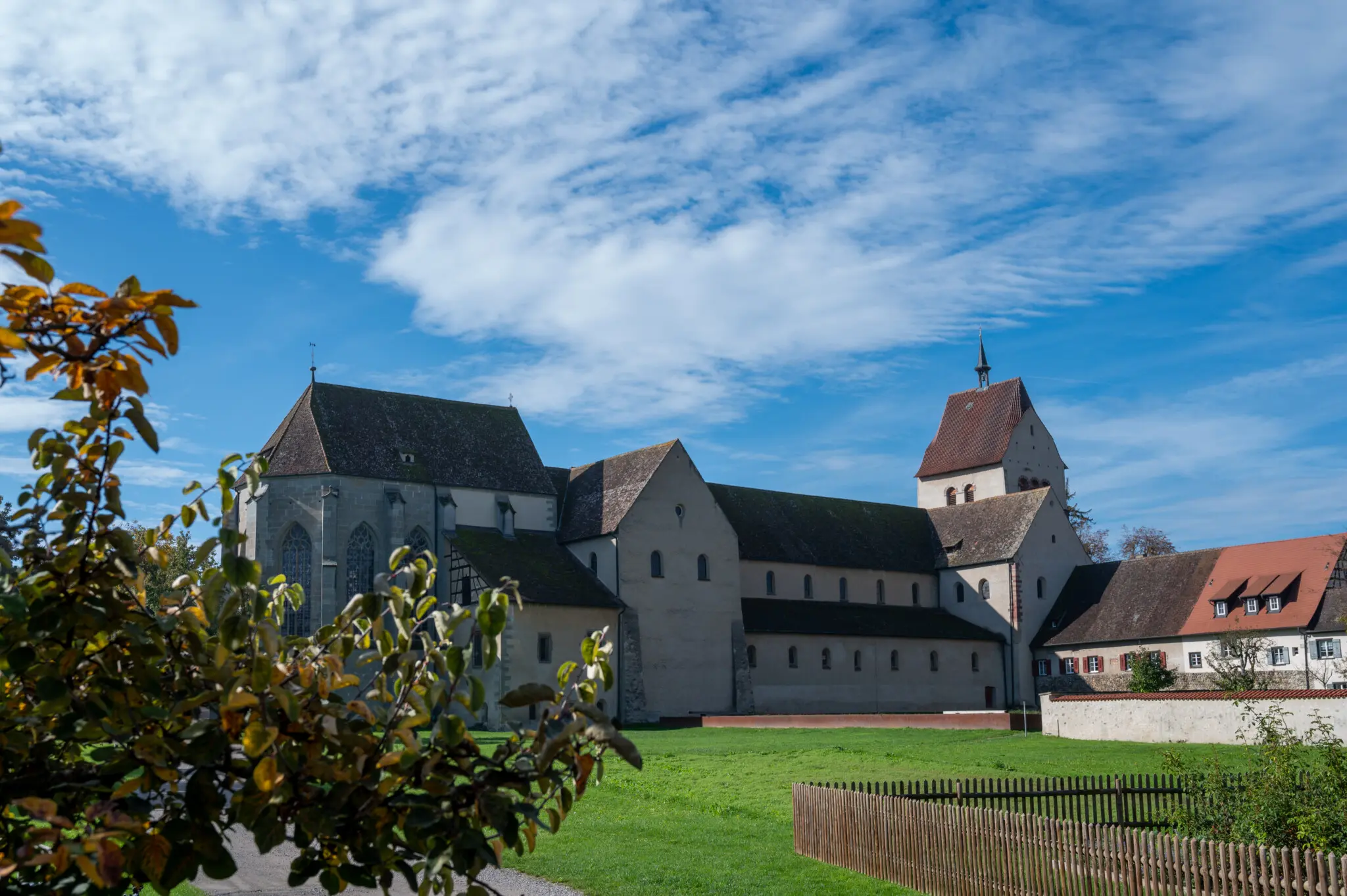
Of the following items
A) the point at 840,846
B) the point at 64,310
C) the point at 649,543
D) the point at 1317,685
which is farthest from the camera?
the point at 649,543

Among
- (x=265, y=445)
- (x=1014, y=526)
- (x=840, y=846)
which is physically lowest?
(x=840, y=846)

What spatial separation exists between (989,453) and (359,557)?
138ft

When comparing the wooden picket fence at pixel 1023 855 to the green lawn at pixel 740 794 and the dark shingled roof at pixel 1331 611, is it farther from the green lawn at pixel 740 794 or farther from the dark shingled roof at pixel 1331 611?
the dark shingled roof at pixel 1331 611

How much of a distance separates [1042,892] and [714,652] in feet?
146

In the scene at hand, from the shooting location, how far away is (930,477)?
8369cm

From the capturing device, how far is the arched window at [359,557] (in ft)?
182

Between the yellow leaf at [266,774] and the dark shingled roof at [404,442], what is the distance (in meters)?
53.3

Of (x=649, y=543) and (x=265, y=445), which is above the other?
(x=265, y=445)

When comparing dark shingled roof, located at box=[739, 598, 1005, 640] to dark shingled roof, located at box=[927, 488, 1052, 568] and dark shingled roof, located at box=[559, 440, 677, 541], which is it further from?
dark shingled roof, located at box=[559, 440, 677, 541]

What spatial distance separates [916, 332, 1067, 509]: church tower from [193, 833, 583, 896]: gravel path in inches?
2507

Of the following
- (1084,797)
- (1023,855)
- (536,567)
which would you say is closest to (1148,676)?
(536,567)

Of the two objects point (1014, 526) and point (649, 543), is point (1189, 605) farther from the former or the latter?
point (649, 543)

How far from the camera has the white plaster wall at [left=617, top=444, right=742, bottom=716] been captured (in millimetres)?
57844

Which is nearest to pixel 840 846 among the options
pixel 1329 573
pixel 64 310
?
pixel 64 310
